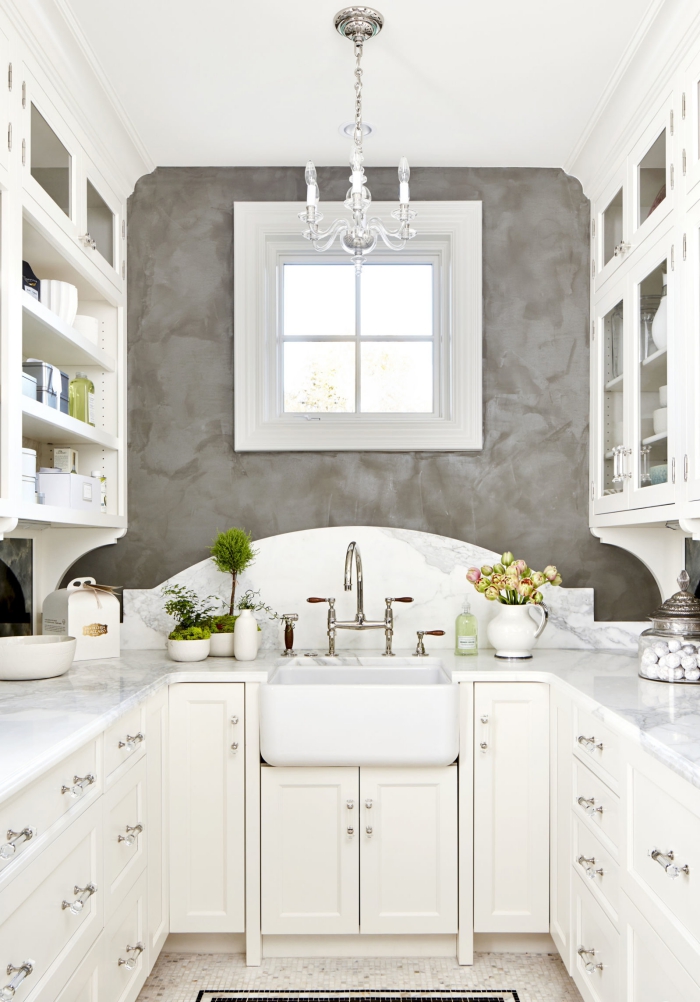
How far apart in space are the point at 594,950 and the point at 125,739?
4.12ft

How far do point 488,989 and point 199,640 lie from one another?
1329 millimetres

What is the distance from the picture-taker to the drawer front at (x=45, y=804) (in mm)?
1283

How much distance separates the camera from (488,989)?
7.36 feet

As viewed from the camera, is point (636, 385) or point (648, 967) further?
point (636, 385)

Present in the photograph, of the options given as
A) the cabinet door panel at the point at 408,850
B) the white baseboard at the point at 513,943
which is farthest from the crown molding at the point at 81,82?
the white baseboard at the point at 513,943

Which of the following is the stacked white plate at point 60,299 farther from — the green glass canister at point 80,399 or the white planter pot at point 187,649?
the white planter pot at point 187,649

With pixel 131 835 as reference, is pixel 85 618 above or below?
above

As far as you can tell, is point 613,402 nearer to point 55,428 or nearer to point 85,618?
point 55,428

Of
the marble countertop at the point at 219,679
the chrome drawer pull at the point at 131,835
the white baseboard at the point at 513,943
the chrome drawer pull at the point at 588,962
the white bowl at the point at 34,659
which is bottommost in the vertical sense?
the white baseboard at the point at 513,943

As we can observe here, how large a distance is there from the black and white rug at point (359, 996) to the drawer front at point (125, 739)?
753 millimetres

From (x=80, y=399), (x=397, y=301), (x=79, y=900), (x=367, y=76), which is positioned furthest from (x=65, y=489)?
(x=367, y=76)

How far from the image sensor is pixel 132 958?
1971 mm

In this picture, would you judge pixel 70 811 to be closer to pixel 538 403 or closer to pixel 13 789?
pixel 13 789

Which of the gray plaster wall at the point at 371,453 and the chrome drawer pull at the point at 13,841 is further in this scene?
the gray plaster wall at the point at 371,453
